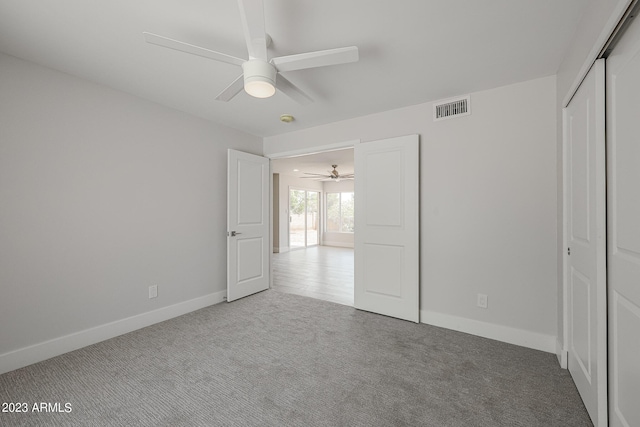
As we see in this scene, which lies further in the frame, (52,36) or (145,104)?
(145,104)

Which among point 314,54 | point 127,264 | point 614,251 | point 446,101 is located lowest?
point 127,264

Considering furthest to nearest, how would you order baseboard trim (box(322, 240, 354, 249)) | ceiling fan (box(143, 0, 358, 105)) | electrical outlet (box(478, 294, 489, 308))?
baseboard trim (box(322, 240, 354, 249))
electrical outlet (box(478, 294, 489, 308))
ceiling fan (box(143, 0, 358, 105))

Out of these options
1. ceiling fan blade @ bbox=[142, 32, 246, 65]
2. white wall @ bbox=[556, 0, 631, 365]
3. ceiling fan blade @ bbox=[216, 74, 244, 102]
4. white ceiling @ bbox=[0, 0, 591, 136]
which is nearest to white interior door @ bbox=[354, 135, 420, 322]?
white ceiling @ bbox=[0, 0, 591, 136]

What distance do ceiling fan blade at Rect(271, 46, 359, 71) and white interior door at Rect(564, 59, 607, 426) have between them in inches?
52.7

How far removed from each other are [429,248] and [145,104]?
3.50m

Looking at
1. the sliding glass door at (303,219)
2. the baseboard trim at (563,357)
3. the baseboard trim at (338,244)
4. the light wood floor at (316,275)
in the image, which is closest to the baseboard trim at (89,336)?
the light wood floor at (316,275)

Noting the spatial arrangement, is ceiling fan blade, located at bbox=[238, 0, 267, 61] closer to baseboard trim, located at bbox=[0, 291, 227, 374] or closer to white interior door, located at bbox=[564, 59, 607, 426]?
white interior door, located at bbox=[564, 59, 607, 426]

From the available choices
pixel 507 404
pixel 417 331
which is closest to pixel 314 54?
pixel 507 404

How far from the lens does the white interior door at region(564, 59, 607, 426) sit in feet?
4.58

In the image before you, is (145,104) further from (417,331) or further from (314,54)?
(417,331)

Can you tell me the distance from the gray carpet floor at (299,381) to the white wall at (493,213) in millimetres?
288

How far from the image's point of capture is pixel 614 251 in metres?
1.31

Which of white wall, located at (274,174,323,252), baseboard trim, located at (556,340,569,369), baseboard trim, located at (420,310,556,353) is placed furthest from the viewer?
white wall, located at (274,174,323,252)

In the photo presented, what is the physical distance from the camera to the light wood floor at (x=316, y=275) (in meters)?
4.03
